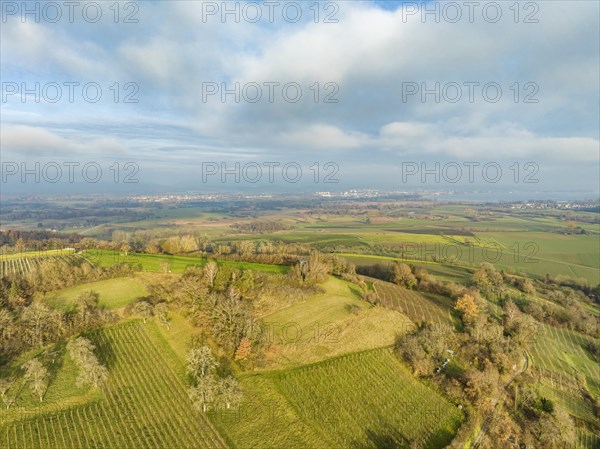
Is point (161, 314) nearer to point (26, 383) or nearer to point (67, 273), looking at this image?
point (26, 383)

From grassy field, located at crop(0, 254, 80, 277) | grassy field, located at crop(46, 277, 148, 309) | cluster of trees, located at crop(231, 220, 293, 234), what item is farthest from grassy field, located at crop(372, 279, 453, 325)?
cluster of trees, located at crop(231, 220, 293, 234)

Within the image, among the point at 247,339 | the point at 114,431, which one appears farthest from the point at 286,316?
the point at 114,431

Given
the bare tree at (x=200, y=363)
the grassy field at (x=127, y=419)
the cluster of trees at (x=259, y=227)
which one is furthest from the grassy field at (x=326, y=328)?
the cluster of trees at (x=259, y=227)

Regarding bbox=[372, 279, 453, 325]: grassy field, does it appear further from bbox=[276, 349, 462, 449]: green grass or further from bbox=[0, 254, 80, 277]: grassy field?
bbox=[0, 254, 80, 277]: grassy field

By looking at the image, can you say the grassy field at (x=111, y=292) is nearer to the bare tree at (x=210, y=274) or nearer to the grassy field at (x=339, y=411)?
the bare tree at (x=210, y=274)

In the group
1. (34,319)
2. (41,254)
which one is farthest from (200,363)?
Result: (41,254)

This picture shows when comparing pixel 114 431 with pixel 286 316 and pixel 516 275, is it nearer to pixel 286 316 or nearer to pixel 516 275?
pixel 286 316
